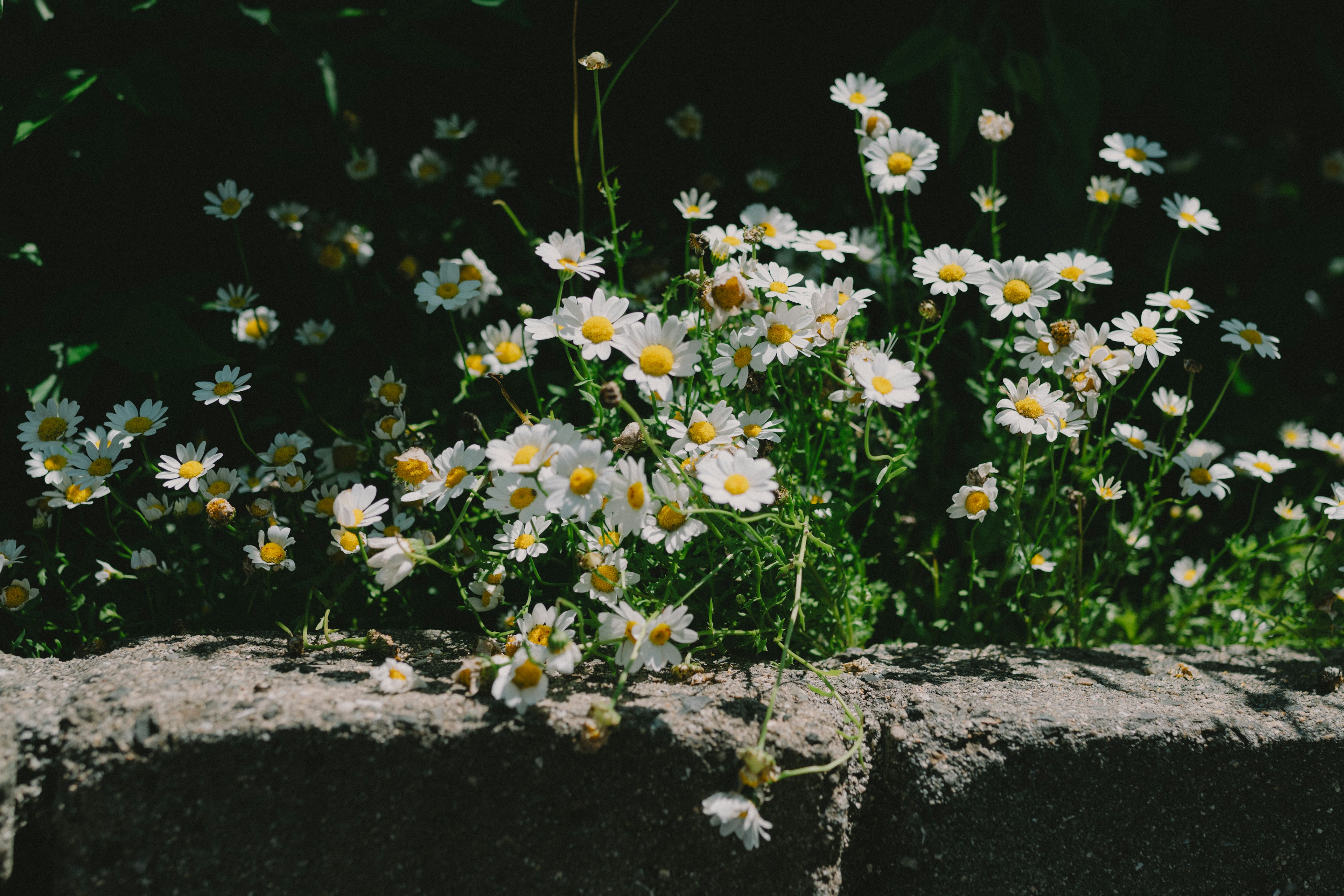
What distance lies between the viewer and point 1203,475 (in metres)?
1.76

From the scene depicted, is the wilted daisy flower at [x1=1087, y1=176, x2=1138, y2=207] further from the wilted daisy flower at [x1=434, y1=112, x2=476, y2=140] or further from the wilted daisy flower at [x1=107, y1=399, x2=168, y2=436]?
the wilted daisy flower at [x1=107, y1=399, x2=168, y2=436]

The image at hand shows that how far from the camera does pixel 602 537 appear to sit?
1.46 m

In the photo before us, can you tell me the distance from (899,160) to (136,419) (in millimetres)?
1627

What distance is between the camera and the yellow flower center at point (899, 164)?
5.77 ft

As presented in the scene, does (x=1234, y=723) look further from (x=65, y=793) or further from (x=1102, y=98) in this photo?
(x=65, y=793)

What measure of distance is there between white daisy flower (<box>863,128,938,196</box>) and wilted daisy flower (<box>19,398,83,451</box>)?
165cm

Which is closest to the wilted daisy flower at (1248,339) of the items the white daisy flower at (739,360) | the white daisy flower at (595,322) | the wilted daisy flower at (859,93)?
the wilted daisy flower at (859,93)

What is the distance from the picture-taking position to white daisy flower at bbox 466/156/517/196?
225 cm

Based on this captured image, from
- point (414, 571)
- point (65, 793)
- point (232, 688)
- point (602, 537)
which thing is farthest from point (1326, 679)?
point (65, 793)

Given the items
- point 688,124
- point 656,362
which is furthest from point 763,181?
point 656,362

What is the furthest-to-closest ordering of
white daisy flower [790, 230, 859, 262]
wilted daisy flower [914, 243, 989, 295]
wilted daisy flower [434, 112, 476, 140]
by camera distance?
wilted daisy flower [434, 112, 476, 140] < white daisy flower [790, 230, 859, 262] < wilted daisy flower [914, 243, 989, 295]

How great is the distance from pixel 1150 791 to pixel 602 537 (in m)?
1.01

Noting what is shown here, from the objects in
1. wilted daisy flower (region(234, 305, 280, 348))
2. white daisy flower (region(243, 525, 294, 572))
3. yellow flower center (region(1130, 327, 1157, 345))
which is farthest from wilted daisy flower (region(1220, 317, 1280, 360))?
wilted daisy flower (region(234, 305, 280, 348))

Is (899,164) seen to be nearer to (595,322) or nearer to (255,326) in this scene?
(595,322)
